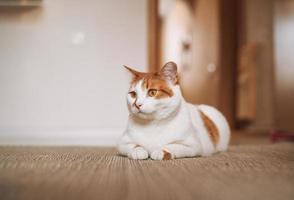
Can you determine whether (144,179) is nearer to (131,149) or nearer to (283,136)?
(131,149)

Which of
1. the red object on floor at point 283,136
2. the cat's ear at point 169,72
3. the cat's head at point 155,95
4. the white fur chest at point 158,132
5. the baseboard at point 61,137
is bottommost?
the red object on floor at point 283,136

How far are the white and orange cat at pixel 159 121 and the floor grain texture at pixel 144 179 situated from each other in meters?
0.08

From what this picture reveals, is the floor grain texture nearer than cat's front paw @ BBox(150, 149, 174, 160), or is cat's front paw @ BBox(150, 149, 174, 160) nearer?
the floor grain texture

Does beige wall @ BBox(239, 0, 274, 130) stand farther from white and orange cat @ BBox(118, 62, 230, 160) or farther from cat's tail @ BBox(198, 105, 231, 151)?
white and orange cat @ BBox(118, 62, 230, 160)

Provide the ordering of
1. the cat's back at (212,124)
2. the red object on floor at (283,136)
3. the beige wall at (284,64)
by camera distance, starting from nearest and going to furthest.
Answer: the cat's back at (212,124), the red object on floor at (283,136), the beige wall at (284,64)

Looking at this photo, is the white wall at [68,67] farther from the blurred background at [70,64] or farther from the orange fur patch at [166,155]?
the orange fur patch at [166,155]

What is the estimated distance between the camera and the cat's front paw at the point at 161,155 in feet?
4.26

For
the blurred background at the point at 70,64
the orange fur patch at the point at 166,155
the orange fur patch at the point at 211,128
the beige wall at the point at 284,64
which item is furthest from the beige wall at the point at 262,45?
the orange fur patch at the point at 166,155

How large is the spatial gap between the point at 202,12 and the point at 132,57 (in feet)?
9.82

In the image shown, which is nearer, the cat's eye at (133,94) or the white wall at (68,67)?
the cat's eye at (133,94)

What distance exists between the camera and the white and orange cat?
1.32 m

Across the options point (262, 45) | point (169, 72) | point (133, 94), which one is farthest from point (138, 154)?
point (262, 45)

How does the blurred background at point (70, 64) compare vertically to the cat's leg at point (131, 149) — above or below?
above

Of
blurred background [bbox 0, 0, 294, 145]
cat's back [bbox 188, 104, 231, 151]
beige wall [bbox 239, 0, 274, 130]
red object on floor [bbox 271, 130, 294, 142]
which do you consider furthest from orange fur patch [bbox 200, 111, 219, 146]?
beige wall [bbox 239, 0, 274, 130]
